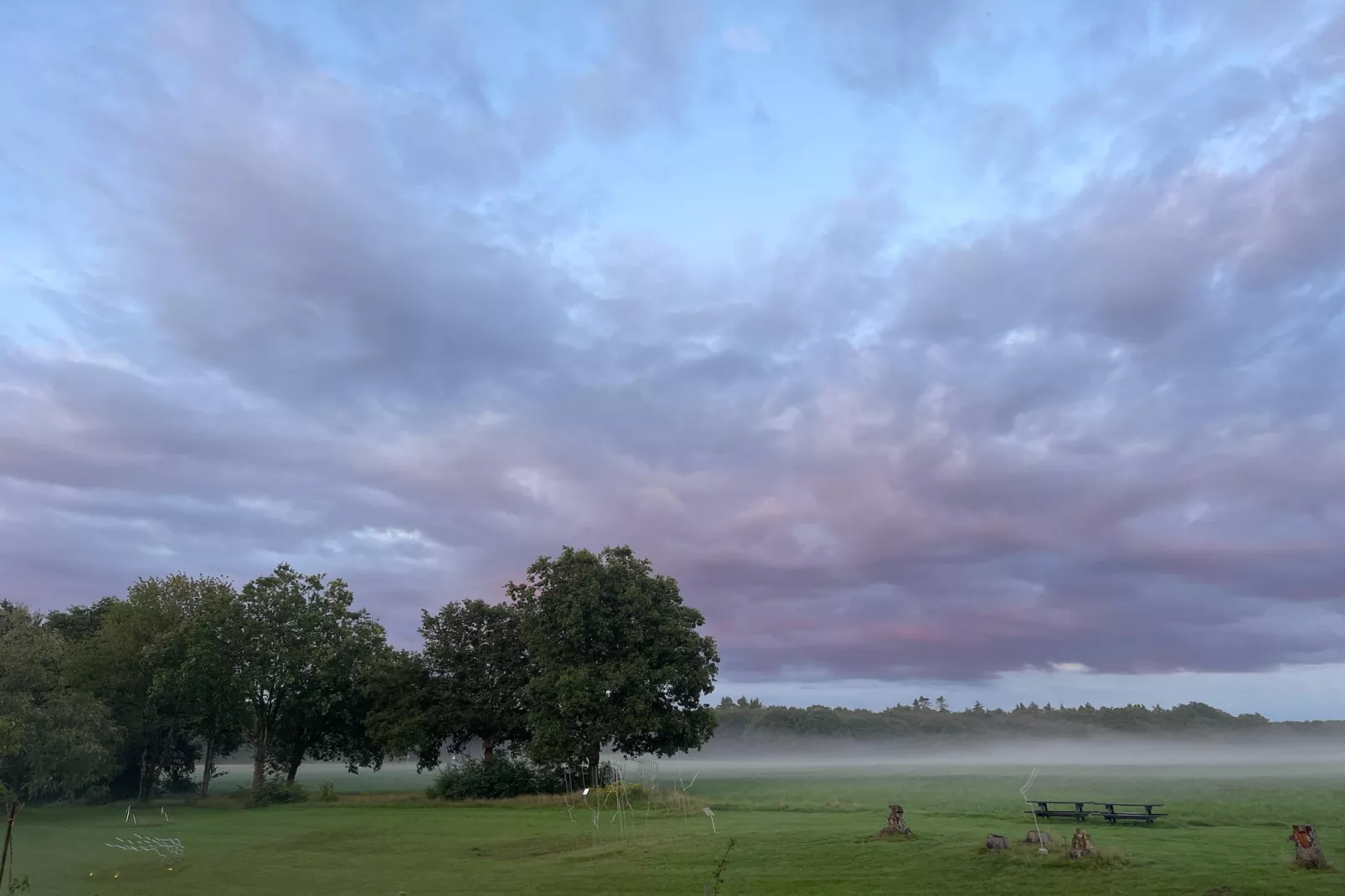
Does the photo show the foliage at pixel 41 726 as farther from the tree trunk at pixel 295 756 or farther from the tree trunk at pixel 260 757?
the tree trunk at pixel 295 756

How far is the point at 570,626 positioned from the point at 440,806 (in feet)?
43.6

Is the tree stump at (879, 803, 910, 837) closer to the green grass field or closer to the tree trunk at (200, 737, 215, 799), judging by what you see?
the green grass field

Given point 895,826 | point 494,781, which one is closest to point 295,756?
point 494,781

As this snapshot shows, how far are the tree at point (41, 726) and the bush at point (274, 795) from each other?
9.29 m

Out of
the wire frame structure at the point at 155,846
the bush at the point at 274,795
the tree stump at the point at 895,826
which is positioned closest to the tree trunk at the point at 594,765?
the bush at the point at 274,795

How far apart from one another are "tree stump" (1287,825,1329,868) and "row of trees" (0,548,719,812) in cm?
3807

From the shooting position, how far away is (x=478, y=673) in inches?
2562

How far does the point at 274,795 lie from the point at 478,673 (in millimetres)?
15570

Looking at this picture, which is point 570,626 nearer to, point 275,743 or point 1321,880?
point 275,743

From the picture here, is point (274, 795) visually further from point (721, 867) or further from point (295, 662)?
point (721, 867)

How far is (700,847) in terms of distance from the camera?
27.4m

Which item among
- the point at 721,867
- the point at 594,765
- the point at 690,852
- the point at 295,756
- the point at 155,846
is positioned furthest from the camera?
the point at 295,756

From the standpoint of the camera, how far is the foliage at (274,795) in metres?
58.0

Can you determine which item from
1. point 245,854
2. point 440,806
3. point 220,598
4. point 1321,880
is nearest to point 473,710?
point 440,806
